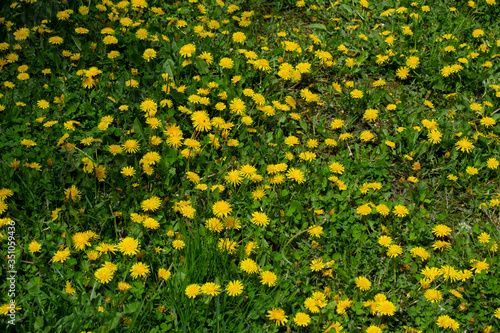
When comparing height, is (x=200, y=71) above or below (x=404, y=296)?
above

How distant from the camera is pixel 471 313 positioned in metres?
2.61

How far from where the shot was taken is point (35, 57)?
363 cm

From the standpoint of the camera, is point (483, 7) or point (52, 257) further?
point (483, 7)

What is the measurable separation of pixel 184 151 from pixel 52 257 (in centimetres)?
102

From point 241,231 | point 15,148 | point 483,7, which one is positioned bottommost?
point 241,231

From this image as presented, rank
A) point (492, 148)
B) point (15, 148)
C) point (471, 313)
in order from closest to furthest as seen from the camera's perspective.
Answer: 1. point (471, 313)
2. point (15, 148)
3. point (492, 148)

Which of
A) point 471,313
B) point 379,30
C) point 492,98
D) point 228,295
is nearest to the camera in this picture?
point 228,295

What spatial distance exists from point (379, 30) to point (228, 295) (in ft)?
10.3

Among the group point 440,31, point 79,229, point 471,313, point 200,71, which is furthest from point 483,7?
point 79,229

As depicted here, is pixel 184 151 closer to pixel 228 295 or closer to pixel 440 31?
pixel 228 295

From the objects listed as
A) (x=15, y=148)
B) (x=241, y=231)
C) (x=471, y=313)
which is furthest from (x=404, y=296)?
(x=15, y=148)

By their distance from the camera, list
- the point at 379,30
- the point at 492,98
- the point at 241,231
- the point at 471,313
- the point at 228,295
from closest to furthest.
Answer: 1. the point at 228,295
2. the point at 471,313
3. the point at 241,231
4. the point at 492,98
5. the point at 379,30

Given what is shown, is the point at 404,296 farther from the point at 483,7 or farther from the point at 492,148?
the point at 483,7

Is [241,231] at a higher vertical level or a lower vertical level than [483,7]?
lower
